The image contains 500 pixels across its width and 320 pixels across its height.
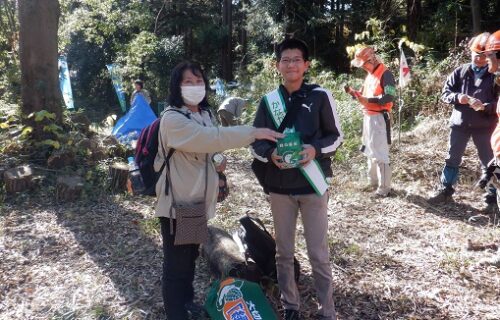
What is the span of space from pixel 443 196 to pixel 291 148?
10.8 feet

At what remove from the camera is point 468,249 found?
13.1 ft

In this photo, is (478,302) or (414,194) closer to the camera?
(478,302)

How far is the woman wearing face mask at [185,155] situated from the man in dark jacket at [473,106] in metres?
2.93

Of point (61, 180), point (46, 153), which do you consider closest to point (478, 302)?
point (61, 180)

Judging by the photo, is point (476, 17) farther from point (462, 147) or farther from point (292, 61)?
point (292, 61)

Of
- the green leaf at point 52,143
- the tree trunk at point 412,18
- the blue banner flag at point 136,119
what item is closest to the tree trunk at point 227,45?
the tree trunk at point 412,18

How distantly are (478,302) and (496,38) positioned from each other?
2.20 m

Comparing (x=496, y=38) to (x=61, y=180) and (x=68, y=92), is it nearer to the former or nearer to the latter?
(x=61, y=180)

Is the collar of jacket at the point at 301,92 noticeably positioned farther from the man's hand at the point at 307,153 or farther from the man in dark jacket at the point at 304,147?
the man's hand at the point at 307,153

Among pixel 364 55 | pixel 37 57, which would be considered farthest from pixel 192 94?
pixel 37 57

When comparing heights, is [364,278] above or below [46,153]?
below

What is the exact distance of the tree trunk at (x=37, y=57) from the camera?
6477 mm

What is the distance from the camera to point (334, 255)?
3.98m

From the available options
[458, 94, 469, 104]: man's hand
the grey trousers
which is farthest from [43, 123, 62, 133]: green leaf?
[458, 94, 469, 104]: man's hand
